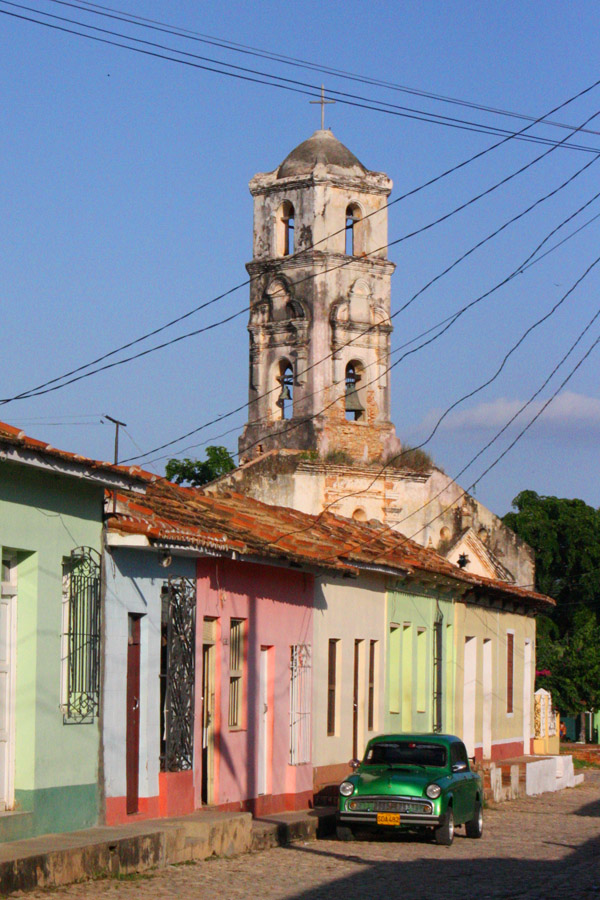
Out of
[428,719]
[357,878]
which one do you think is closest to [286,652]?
[357,878]

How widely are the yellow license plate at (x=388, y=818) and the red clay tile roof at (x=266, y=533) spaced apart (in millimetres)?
3269

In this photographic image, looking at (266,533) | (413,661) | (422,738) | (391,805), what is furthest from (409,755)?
(413,661)

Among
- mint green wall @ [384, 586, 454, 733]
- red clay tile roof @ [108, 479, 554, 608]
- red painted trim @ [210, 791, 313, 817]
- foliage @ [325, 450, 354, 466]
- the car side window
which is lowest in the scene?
red painted trim @ [210, 791, 313, 817]

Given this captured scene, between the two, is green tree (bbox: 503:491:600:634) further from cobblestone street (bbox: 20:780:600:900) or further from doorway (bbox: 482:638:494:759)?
cobblestone street (bbox: 20:780:600:900)

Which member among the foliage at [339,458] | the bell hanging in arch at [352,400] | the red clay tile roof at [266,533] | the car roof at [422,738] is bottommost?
the car roof at [422,738]

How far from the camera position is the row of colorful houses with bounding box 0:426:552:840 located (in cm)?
1438

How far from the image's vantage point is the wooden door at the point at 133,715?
16406mm

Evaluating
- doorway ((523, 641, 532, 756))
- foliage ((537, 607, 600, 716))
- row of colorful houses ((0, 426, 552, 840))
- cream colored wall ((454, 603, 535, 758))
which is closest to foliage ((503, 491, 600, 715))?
foliage ((537, 607, 600, 716))

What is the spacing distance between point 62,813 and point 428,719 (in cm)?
1493

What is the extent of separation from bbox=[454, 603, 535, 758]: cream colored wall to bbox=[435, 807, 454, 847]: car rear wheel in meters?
11.5

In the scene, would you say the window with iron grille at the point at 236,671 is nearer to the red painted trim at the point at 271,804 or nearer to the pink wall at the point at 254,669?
the pink wall at the point at 254,669

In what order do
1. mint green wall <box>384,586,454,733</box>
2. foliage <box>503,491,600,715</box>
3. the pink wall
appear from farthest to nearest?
foliage <box>503,491,600,715</box> → mint green wall <box>384,586,454,733</box> → the pink wall

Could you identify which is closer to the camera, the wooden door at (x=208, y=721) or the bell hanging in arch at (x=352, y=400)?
the wooden door at (x=208, y=721)

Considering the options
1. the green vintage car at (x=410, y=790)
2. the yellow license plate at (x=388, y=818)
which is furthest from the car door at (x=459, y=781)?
the yellow license plate at (x=388, y=818)
